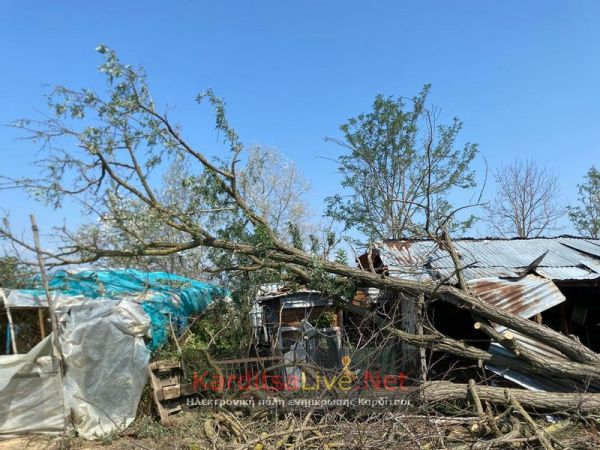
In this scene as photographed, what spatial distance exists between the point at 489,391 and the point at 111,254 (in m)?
5.04

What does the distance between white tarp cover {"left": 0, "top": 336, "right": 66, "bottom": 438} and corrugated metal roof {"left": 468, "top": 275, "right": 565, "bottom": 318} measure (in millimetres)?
6316

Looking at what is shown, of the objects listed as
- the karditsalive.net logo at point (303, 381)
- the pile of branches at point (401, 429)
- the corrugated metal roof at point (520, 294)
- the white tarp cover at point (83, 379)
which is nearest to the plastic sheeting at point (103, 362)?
the white tarp cover at point (83, 379)

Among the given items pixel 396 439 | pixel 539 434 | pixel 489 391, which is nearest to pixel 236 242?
pixel 396 439

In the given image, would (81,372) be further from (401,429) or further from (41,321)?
(401,429)

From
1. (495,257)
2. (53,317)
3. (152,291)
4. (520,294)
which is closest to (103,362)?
(53,317)

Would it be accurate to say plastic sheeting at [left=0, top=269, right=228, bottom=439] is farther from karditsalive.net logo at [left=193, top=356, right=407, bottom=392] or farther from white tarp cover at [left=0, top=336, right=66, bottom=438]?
karditsalive.net logo at [left=193, top=356, right=407, bottom=392]

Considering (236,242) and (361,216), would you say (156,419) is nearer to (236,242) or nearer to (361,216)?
(236,242)

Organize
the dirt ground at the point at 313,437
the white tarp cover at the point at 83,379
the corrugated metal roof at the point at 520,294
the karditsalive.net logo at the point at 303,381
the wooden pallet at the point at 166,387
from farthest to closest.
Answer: the corrugated metal roof at the point at 520,294, the wooden pallet at the point at 166,387, the white tarp cover at the point at 83,379, the karditsalive.net logo at the point at 303,381, the dirt ground at the point at 313,437

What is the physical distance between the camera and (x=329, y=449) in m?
5.00

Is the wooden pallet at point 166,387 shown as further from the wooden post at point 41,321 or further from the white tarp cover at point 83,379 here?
the wooden post at point 41,321

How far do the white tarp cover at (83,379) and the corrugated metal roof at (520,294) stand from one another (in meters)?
5.27

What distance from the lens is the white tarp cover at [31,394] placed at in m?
6.61

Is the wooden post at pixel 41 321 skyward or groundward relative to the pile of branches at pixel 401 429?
skyward

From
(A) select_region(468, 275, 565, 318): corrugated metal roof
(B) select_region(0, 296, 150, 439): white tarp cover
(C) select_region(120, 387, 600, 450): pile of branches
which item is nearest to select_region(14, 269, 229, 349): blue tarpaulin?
(B) select_region(0, 296, 150, 439): white tarp cover
